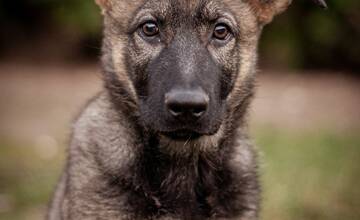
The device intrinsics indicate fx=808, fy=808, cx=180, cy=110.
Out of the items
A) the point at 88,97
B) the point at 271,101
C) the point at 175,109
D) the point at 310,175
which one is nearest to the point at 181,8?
the point at 175,109

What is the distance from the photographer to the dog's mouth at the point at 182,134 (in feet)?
16.0

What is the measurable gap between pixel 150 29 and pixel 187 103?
0.75 metres

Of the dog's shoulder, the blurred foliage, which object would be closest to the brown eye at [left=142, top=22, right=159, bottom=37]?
the dog's shoulder

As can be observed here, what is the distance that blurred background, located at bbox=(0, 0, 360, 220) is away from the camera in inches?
325

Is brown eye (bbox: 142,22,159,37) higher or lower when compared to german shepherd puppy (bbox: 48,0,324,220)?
higher

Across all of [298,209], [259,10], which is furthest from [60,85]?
[259,10]

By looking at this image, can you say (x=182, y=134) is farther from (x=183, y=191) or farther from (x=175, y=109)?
(x=183, y=191)

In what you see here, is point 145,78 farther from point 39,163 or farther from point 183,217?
point 39,163

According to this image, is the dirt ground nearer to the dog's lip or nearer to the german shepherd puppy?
the german shepherd puppy

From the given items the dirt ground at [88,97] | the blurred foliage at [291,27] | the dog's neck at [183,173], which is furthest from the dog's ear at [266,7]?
the blurred foliage at [291,27]

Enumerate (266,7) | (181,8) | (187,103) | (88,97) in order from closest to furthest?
(187,103) < (181,8) < (266,7) < (88,97)

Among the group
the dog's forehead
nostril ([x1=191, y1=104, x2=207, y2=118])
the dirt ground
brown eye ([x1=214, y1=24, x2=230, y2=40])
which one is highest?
the dog's forehead

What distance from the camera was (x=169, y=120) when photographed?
4.83 meters

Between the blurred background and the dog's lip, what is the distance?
290 centimetres
